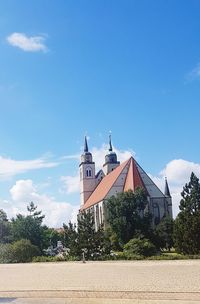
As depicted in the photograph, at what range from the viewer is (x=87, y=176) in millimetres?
89938

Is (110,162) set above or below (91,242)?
above

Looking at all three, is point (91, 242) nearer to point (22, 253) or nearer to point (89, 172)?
point (22, 253)

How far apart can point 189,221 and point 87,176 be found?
197 ft

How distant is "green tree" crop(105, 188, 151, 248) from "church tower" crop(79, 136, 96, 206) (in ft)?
106

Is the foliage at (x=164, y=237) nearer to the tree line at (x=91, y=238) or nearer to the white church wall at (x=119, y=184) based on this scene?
the tree line at (x=91, y=238)

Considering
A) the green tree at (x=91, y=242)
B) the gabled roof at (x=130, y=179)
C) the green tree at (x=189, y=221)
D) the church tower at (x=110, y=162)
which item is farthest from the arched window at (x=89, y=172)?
the green tree at (x=189, y=221)

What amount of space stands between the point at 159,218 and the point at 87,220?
35.6m

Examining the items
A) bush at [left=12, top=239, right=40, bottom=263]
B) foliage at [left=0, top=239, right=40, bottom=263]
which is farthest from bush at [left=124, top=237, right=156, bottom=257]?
foliage at [left=0, top=239, right=40, bottom=263]

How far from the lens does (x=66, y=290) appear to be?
13.5 meters

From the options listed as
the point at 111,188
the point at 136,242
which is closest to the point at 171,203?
the point at 111,188

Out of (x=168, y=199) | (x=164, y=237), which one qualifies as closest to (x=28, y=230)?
(x=164, y=237)

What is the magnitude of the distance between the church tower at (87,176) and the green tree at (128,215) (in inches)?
1269

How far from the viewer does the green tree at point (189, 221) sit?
3007 cm

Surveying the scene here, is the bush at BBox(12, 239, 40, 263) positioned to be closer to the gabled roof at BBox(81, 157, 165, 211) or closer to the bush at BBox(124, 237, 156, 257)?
the bush at BBox(124, 237, 156, 257)
